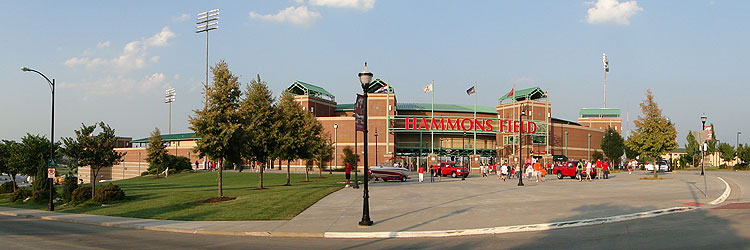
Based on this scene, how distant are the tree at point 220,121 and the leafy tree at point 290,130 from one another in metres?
7.61

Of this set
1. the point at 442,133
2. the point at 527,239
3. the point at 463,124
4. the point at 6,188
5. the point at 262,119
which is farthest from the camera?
the point at 442,133

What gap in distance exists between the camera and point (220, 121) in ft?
88.7

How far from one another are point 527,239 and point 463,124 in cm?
6904

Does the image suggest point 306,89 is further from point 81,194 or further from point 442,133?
point 81,194

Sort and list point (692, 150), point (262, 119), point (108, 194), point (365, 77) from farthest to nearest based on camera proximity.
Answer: point (692, 150) → point (262, 119) → point (108, 194) → point (365, 77)

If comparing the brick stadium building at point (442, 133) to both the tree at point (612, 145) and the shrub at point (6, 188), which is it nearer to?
the tree at point (612, 145)

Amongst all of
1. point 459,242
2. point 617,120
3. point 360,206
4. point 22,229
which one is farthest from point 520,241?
point 617,120

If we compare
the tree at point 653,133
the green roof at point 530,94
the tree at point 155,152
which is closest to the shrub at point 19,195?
the tree at point 155,152

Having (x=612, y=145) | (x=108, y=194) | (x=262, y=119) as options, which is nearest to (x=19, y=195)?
(x=108, y=194)

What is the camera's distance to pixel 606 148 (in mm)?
91562

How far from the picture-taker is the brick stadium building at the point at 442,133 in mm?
81250

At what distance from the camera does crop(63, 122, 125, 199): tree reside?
30.5 m

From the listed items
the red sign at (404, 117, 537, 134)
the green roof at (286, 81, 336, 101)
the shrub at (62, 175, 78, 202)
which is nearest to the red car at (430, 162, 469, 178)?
the red sign at (404, 117, 537, 134)

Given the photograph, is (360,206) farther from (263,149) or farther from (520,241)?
(263,149)
